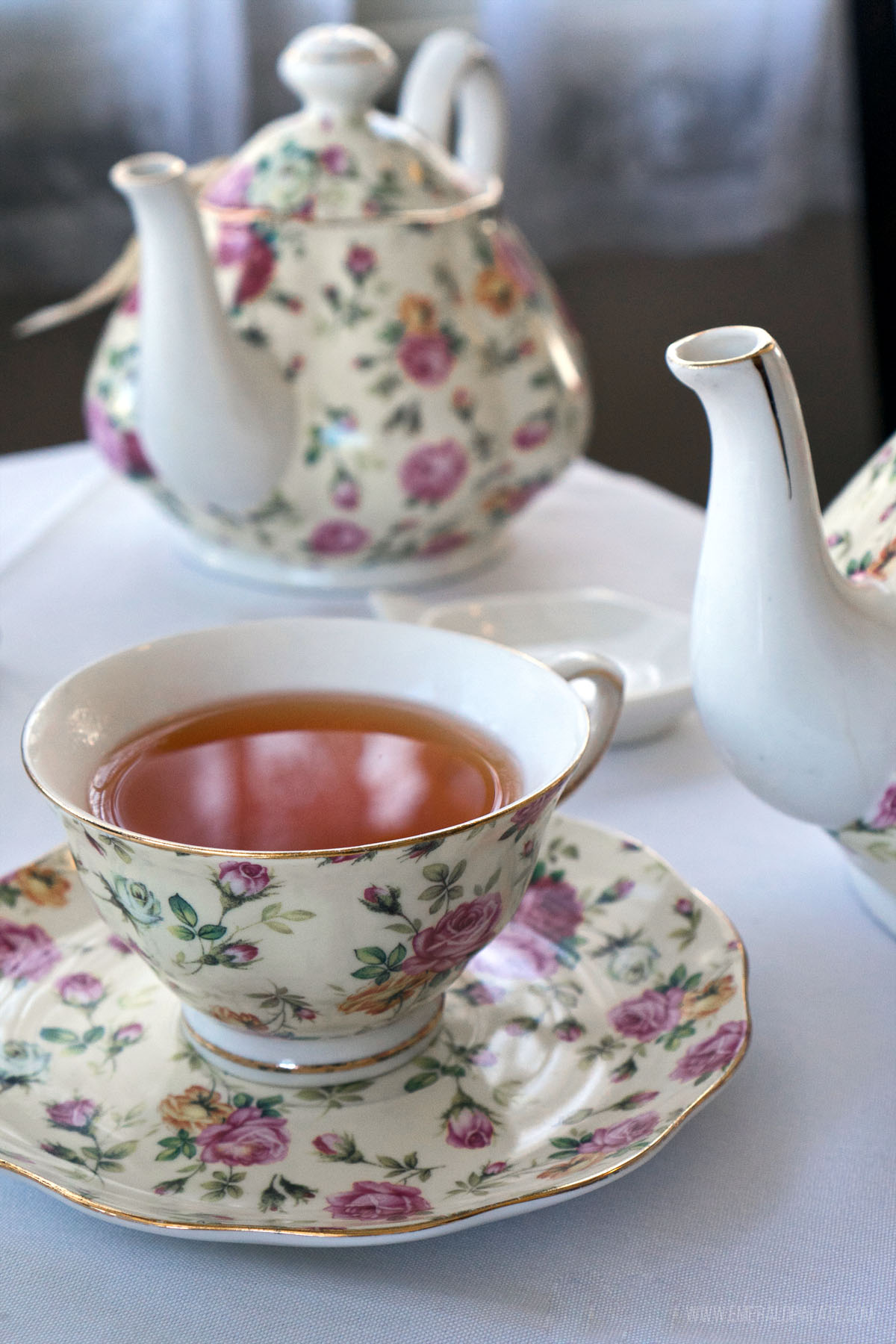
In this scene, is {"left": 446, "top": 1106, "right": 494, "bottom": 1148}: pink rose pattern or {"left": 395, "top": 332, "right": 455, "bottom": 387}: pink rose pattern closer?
{"left": 446, "top": 1106, "right": 494, "bottom": 1148}: pink rose pattern

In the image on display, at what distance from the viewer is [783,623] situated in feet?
1.37

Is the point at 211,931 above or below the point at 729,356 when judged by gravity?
below

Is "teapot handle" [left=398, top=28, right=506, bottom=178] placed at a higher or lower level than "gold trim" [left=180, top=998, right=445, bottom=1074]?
higher

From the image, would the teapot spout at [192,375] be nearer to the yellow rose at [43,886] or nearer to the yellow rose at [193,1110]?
the yellow rose at [43,886]

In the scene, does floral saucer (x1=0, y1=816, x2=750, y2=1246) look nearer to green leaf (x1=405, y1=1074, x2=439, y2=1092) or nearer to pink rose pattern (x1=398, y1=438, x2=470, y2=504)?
green leaf (x1=405, y1=1074, x2=439, y2=1092)

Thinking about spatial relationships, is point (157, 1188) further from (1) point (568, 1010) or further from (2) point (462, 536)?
(2) point (462, 536)

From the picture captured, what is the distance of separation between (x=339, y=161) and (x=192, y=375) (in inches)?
6.0

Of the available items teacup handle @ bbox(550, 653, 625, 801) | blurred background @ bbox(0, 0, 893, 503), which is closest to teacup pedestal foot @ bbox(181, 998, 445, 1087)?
teacup handle @ bbox(550, 653, 625, 801)

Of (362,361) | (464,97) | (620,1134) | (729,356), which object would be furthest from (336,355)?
(620,1134)

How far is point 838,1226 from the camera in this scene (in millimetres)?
370

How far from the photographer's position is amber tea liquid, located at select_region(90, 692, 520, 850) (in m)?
0.40

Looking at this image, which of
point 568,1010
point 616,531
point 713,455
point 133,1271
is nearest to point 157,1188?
point 133,1271

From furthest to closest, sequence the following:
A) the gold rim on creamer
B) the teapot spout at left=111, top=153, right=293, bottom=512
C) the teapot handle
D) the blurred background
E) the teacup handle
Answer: the blurred background → the teapot handle → the teapot spout at left=111, top=153, right=293, bottom=512 → the teacup handle → the gold rim on creamer

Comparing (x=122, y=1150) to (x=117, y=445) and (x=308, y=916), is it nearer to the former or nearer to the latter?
(x=308, y=916)
